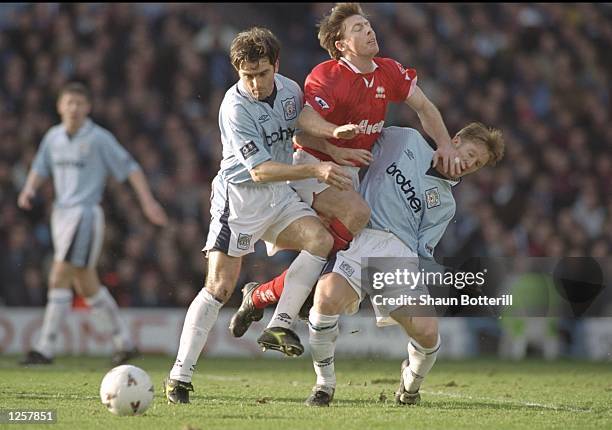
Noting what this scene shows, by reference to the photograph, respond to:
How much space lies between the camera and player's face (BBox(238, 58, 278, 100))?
6.98 m

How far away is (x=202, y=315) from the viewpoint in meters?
7.28

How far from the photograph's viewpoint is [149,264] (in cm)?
1449

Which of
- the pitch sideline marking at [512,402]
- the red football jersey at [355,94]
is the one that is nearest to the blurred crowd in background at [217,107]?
the pitch sideline marking at [512,402]

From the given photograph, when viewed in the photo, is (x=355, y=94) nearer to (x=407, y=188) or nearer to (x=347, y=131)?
(x=407, y=188)

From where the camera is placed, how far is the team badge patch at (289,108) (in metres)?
7.25

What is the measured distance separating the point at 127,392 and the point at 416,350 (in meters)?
2.01

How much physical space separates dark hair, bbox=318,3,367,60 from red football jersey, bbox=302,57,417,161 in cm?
17

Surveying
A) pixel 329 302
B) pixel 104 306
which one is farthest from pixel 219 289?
pixel 104 306

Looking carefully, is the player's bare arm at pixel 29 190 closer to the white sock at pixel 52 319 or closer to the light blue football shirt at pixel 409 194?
the white sock at pixel 52 319

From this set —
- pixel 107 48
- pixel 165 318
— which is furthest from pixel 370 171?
pixel 107 48

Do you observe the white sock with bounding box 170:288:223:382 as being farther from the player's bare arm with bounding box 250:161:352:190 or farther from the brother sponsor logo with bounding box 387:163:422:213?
the brother sponsor logo with bounding box 387:163:422:213

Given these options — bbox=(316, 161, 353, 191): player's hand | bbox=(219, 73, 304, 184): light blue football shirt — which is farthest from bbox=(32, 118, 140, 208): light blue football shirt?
bbox=(316, 161, 353, 191): player's hand

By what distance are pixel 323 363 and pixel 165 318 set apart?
6753 millimetres

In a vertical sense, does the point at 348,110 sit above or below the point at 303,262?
above
